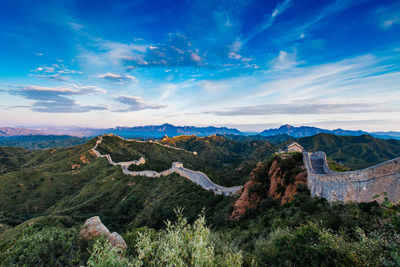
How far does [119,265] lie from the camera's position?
6.61 metres

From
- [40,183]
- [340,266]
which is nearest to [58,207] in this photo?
[40,183]

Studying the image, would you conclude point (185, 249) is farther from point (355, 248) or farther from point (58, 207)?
point (58, 207)

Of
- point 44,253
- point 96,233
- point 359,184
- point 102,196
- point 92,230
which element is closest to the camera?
point 44,253

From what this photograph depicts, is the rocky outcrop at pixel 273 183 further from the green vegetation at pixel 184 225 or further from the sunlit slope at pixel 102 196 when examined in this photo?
the sunlit slope at pixel 102 196

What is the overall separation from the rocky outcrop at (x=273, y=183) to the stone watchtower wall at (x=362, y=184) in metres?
3.63

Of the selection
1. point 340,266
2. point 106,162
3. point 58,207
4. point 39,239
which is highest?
point 340,266

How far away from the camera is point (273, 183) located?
21.2m

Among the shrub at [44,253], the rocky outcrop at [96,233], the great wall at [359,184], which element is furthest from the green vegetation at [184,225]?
the great wall at [359,184]

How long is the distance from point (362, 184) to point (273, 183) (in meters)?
10.5

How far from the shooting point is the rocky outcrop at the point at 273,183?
19.3 m

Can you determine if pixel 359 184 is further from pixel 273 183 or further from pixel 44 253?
pixel 44 253

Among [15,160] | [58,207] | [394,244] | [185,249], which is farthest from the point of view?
[15,160]

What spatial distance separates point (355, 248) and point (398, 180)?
6.20m

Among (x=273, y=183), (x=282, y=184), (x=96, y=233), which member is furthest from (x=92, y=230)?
(x=282, y=184)
